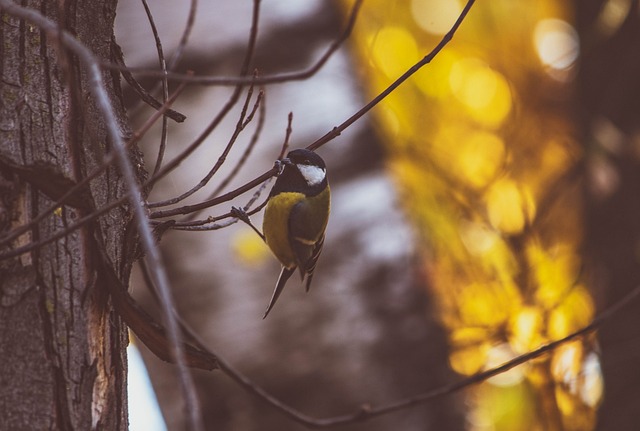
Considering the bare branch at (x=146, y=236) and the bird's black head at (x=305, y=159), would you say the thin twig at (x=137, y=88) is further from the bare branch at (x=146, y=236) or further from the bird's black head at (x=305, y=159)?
the bird's black head at (x=305, y=159)

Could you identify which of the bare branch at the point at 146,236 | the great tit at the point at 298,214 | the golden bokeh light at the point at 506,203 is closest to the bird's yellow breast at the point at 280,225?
the great tit at the point at 298,214

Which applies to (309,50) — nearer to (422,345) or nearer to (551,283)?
(422,345)

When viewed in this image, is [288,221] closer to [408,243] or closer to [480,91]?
[408,243]

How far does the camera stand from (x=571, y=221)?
3.95 m

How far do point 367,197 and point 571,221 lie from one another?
230cm

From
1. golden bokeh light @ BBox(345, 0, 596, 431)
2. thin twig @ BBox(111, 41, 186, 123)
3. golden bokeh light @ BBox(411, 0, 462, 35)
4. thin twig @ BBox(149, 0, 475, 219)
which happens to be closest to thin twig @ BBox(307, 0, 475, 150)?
thin twig @ BBox(149, 0, 475, 219)

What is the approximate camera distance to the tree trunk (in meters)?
0.80

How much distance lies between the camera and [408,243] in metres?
2.03

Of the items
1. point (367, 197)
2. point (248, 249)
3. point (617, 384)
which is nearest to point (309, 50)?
point (367, 197)

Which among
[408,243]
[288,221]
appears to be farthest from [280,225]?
[408,243]

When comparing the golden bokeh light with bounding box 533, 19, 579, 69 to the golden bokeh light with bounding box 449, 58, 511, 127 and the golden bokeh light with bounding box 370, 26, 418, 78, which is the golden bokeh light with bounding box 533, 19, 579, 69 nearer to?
the golden bokeh light with bounding box 449, 58, 511, 127

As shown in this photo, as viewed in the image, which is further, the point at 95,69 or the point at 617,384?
the point at 617,384

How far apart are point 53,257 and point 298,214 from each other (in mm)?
788

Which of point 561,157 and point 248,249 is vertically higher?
point 561,157
